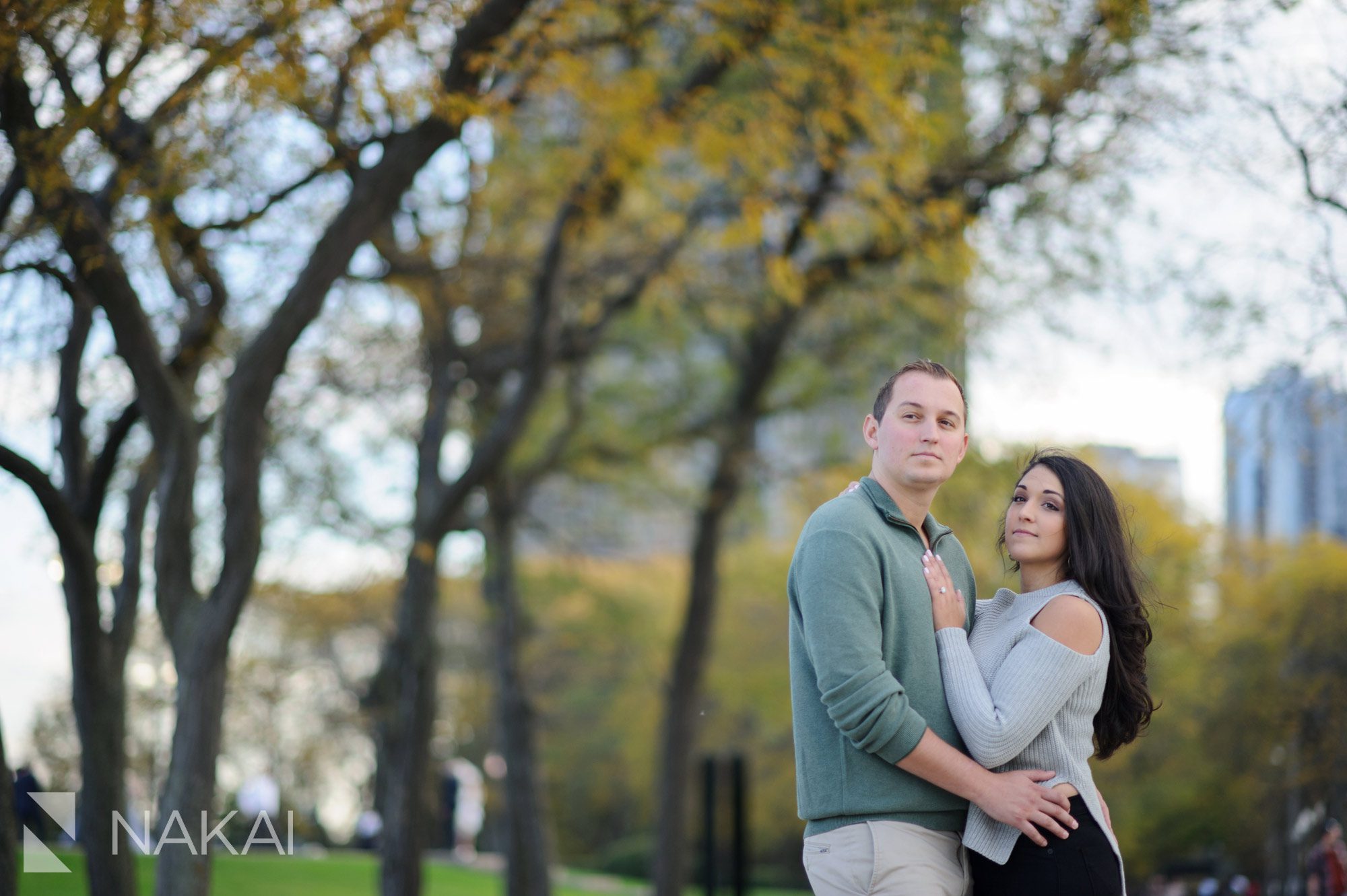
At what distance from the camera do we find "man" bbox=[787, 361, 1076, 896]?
2988mm

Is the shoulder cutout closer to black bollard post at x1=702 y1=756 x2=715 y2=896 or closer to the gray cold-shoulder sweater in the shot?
the gray cold-shoulder sweater

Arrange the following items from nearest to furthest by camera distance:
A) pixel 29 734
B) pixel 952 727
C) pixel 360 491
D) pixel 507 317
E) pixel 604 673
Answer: pixel 952 727 → pixel 507 317 → pixel 360 491 → pixel 29 734 → pixel 604 673

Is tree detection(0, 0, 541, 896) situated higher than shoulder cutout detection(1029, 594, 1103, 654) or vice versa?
tree detection(0, 0, 541, 896)

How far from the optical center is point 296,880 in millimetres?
15141

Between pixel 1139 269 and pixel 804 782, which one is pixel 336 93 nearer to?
pixel 804 782

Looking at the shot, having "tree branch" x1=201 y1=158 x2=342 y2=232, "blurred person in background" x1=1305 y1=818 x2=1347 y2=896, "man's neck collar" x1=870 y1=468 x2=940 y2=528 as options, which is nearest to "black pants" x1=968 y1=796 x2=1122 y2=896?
"man's neck collar" x1=870 y1=468 x2=940 y2=528

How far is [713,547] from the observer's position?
15.3m

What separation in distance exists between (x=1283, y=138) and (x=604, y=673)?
81.5ft

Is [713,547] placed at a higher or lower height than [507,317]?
lower

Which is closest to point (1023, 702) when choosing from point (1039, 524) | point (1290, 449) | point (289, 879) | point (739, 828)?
point (1039, 524)

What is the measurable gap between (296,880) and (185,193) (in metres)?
10.3

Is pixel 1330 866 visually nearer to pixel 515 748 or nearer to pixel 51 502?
pixel 51 502

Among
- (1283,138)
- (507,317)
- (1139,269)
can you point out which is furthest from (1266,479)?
(507,317)

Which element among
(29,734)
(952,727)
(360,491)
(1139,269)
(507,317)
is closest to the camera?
(952,727)
